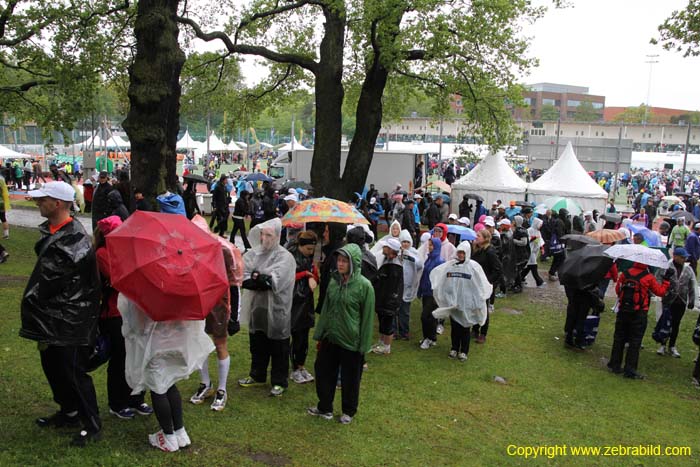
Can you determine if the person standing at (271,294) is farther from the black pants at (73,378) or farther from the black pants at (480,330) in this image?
the black pants at (480,330)

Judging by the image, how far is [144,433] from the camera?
4.84m

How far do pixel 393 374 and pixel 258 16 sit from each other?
12846 millimetres

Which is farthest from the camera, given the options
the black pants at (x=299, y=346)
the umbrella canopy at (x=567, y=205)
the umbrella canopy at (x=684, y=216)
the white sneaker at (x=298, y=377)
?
the umbrella canopy at (x=567, y=205)

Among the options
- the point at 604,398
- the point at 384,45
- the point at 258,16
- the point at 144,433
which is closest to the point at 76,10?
the point at 258,16

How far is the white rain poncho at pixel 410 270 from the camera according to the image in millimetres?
8461

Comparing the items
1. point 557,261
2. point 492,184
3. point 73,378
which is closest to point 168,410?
point 73,378

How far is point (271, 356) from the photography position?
20.4 ft

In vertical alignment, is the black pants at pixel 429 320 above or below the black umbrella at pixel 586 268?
below

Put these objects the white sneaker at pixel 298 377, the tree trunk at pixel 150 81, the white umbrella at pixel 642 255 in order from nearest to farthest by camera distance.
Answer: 1. the white sneaker at pixel 298 377
2. the white umbrella at pixel 642 255
3. the tree trunk at pixel 150 81

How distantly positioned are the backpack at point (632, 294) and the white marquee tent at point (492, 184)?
12.6 metres

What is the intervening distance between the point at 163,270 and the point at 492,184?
17.8 m

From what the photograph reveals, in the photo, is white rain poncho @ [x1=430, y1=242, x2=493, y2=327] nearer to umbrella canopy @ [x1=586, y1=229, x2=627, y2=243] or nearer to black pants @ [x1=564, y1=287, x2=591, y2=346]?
black pants @ [x1=564, y1=287, x2=591, y2=346]

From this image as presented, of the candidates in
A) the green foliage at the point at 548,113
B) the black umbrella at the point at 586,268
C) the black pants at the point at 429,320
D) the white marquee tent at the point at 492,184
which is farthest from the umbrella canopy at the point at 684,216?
the green foliage at the point at 548,113

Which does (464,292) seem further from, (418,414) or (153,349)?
(153,349)
